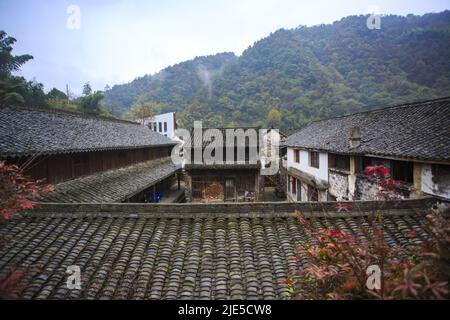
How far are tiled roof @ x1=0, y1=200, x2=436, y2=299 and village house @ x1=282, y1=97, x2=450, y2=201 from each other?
535 centimetres

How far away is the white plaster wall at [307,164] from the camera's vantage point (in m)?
18.0

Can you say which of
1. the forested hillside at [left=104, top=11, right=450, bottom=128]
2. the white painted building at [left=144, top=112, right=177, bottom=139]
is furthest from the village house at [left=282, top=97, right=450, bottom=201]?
the forested hillside at [left=104, top=11, right=450, bottom=128]

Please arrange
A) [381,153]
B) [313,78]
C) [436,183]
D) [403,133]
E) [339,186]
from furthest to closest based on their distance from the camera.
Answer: [313,78] < [339,186] < [403,133] < [381,153] < [436,183]

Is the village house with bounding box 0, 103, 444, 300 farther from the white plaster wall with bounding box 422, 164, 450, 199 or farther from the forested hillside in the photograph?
the forested hillside

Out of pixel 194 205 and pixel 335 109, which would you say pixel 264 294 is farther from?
pixel 335 109

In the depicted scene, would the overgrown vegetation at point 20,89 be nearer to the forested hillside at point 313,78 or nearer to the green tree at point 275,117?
the forested hillside at point 313,78

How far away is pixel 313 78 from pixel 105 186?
6368 centimetres

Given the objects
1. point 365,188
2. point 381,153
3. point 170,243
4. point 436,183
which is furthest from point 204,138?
point 170,243

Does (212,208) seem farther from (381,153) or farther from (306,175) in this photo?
(306,175)

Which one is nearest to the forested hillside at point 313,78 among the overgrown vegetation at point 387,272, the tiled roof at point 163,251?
the tiled roof at point 163,251

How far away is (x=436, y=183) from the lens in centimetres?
951

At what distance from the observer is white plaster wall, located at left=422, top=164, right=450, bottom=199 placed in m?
9.11

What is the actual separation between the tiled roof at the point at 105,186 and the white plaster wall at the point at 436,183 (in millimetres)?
14368

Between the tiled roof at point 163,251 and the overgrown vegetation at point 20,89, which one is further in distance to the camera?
the overgrown vegetation at point 20,89
